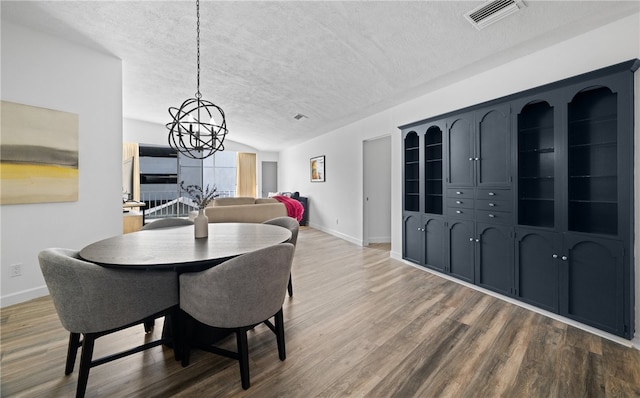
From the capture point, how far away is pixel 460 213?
10.6 ft

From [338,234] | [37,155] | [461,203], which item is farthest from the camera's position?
[338,234]

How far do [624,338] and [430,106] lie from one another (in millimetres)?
3048

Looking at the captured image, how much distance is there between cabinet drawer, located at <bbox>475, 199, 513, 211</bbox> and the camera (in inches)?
108

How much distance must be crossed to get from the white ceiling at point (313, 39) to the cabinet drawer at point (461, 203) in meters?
1.50

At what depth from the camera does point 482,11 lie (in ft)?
7.07

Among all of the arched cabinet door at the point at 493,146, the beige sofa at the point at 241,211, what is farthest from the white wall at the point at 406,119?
the beige sofa at the point at 241,211

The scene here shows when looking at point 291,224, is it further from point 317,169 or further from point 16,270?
point 317,169

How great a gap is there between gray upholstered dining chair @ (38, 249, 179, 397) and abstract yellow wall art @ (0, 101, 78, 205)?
1999 millimetres

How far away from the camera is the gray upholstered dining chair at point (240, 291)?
1.46 meters

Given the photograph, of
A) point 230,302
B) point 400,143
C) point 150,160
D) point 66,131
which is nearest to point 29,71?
point 66,131

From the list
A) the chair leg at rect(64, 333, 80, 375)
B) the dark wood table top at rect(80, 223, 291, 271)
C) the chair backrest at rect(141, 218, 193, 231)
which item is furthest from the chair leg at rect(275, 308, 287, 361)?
the chair backrest at rect(141, 218, 193, 231)

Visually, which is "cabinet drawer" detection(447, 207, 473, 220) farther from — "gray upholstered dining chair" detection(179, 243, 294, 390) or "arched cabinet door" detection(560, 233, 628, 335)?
"gray upholstered dining chair" detection(179, 243, 294, 390)

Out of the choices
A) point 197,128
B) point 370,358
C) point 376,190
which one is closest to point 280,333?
point 370,358

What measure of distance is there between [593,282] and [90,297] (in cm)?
354
